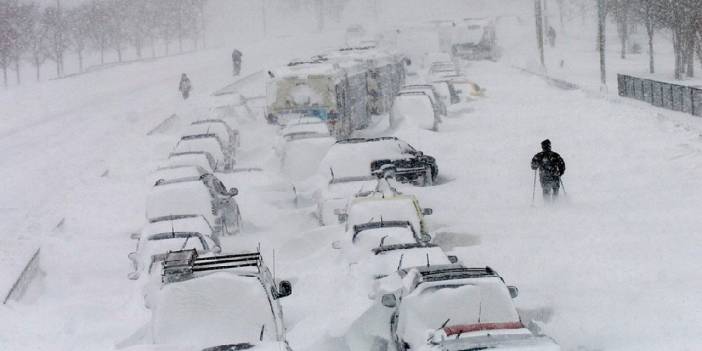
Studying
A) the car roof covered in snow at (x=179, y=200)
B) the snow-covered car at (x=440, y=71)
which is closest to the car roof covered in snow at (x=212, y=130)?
the car roof covered in snow at (x=179, y=200)

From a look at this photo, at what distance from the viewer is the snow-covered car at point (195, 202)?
1628cm

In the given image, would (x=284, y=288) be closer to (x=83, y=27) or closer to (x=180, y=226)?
(x=180, y=226)

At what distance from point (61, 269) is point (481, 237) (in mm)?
7826

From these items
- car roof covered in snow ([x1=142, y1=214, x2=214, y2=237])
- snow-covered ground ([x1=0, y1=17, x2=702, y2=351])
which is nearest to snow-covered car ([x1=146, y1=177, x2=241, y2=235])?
snow-covered ground ([x1=0, y1=17, x2=702, y2=351])

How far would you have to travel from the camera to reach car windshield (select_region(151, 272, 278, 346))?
28.3 ft

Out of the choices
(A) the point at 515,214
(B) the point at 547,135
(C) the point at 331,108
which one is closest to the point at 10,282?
(A) the point at 515,214

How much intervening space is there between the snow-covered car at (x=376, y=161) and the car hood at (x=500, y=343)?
415 inches

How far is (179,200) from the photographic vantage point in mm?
16469

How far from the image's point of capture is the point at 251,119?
3512 centimetres

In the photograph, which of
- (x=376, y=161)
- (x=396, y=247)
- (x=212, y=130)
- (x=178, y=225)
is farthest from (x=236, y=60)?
(x=396, y=247)

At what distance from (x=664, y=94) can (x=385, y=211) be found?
21.9 m

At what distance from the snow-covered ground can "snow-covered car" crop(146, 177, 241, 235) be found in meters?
0.51

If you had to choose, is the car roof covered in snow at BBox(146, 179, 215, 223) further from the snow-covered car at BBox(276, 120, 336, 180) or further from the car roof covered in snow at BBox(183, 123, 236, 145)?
the car roof covered in snow at BBox(183, 123, 236, 145)

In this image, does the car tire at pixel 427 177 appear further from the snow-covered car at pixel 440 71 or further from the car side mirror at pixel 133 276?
the snow-covered car at pixel 440 71
